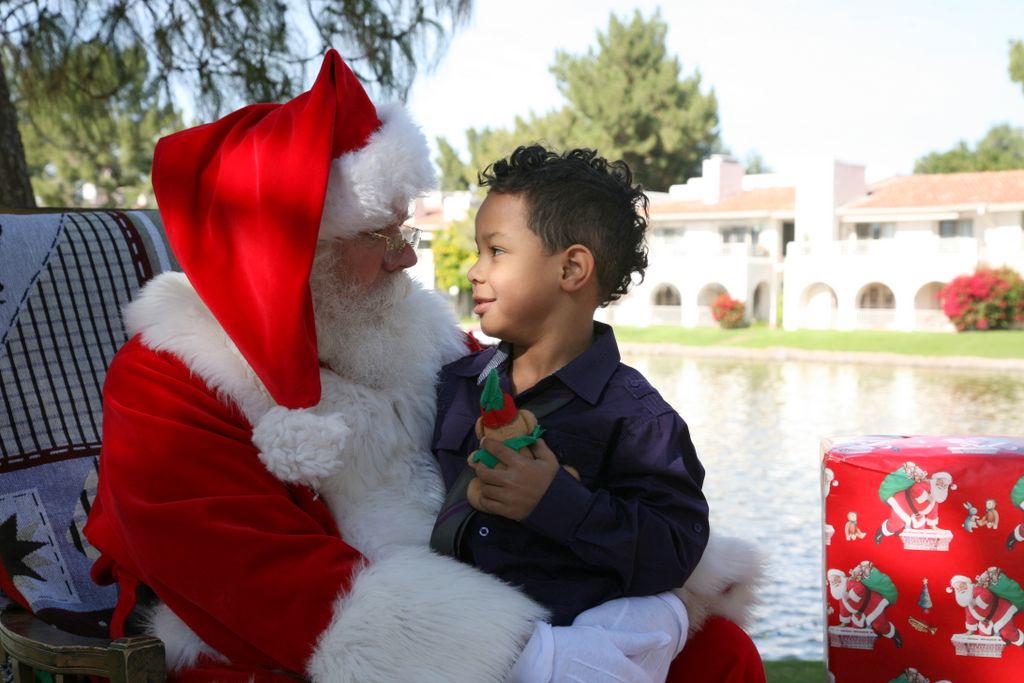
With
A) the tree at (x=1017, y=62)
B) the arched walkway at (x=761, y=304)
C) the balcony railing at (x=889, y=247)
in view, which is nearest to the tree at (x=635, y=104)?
the arched walkway at (x=761, y=304)

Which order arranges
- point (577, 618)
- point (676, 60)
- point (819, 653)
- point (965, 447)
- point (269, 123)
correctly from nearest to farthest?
1. point (577, 618)
2. point (269, 123)
3. point (965, 447)
4. point (819, 653)
5. point (676, 60)

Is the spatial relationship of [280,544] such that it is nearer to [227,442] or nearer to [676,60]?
[227,442]

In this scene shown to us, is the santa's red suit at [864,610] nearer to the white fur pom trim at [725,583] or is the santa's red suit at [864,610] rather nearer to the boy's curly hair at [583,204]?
the white fur pom trim at [725,583]

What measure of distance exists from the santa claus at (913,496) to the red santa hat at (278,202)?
973 millimetres

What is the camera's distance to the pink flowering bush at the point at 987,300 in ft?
84.1

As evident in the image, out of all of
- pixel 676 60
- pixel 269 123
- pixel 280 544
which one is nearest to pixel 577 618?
pixel 280 544

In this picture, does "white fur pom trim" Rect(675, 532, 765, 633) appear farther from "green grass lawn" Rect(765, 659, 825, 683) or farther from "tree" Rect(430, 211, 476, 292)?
"tree" Rect(430, 211, 476, 292)

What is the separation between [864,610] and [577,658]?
0.72m

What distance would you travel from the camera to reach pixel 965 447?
6.53ft

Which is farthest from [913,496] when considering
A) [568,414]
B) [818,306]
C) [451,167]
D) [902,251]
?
[451,167]

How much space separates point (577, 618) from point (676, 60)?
3537 centimetres

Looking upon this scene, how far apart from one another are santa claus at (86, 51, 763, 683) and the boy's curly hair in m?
0.17

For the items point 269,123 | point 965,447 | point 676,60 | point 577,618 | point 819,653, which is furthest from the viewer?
point 676,60

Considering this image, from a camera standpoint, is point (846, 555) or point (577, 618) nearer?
point (577, 618)
